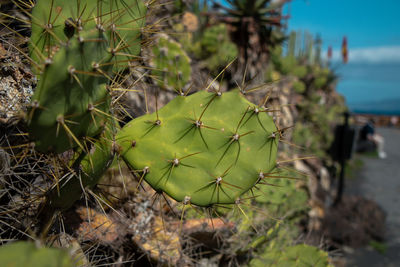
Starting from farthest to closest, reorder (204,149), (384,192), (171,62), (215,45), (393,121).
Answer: (393,121), (384,192), (215,45), (171,62), (204,149)

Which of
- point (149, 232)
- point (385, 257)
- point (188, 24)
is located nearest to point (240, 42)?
point (188, 24)

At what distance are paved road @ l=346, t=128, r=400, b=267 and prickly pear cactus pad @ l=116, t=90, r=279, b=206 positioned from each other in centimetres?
610

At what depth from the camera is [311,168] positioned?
7668 millimetres

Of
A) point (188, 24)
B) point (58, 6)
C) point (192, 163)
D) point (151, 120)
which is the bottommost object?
point (192, 163)

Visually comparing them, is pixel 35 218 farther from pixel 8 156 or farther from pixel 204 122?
pixel 204 122

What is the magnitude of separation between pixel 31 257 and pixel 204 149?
85cm

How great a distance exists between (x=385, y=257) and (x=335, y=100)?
10.8 metres

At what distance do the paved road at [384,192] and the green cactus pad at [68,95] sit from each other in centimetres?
667

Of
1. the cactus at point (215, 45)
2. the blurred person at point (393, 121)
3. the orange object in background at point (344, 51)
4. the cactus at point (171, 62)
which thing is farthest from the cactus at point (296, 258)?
the blurred person at point (393, 121)

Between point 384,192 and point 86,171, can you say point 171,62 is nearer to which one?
point 86,171

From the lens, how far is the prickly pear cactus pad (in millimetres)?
1564

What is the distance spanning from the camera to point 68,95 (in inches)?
47.1

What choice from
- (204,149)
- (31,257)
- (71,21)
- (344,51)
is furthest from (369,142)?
(31,257)

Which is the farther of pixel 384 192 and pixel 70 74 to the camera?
pixel 384 192
